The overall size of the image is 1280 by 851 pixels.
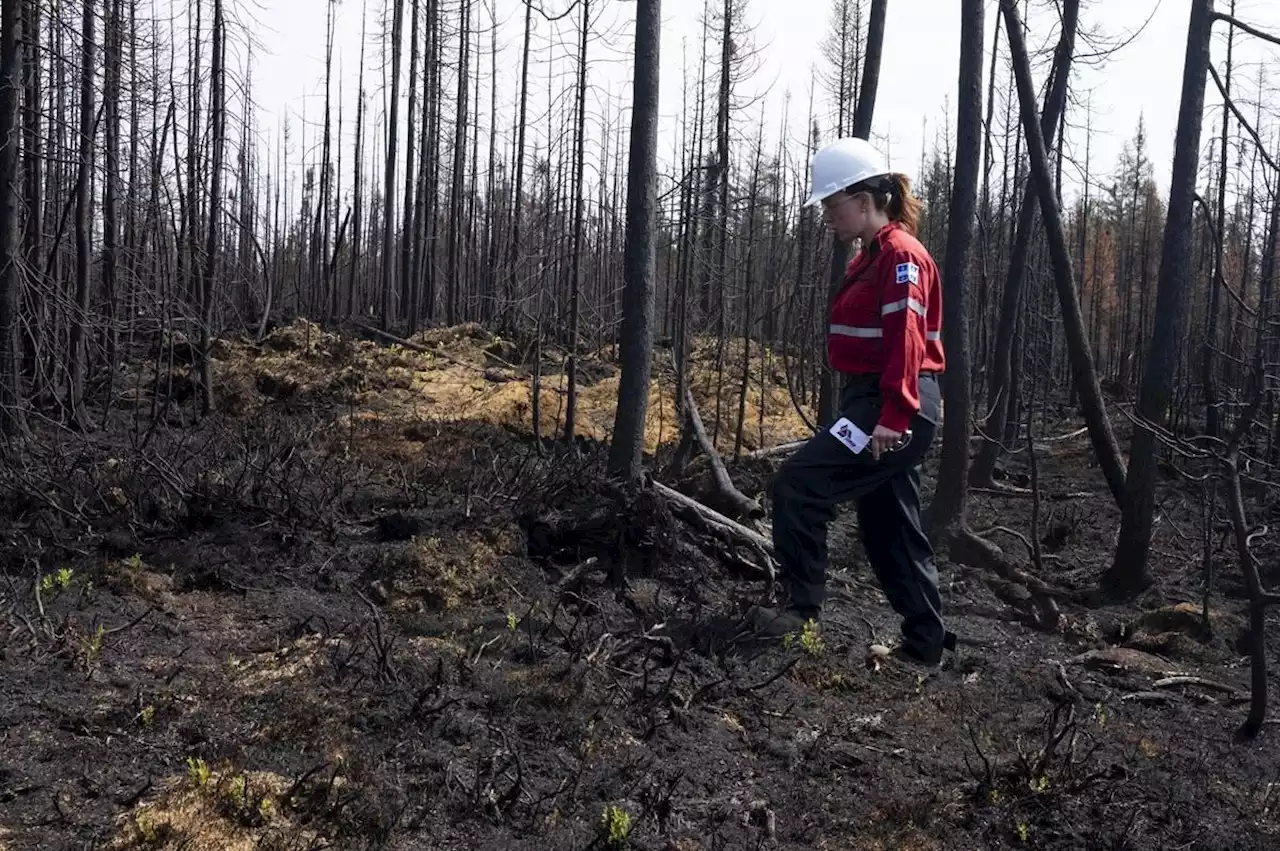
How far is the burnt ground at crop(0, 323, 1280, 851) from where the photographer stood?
10.3ft

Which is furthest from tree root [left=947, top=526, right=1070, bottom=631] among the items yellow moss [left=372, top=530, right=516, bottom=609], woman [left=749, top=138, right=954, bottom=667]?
yellow moss [left=372, top=530, right=516, bottom=609]

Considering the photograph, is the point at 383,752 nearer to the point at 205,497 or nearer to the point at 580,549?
the point at 580,549

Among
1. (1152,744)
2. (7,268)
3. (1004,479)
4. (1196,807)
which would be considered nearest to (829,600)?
(1152,744)

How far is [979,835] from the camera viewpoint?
3316 mm

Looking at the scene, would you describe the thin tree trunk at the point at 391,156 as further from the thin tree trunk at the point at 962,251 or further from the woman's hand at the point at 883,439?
the woman's hand at the point at 883,439

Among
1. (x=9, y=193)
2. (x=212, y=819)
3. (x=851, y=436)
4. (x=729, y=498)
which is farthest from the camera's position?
(x=729, y=498)

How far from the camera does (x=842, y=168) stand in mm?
3943

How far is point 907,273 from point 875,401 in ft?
1.74

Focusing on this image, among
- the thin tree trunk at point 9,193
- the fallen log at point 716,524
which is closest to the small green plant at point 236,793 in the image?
the fallen log at point 716,524

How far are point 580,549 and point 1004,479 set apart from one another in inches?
369

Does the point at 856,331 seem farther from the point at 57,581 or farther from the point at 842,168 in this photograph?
the point at 57,581

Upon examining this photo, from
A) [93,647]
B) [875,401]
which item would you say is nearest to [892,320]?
[875,401]

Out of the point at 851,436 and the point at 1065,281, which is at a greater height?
the point at 1065,281

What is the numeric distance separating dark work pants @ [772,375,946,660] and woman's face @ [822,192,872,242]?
0.62 metres
